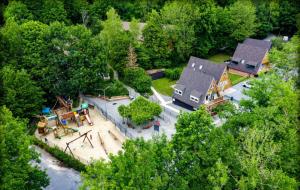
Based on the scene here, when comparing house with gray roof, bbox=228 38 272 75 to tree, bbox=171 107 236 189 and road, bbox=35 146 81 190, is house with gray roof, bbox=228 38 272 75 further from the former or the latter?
tree, bbox=171 107 236 189

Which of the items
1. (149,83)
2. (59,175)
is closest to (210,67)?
(149,83)

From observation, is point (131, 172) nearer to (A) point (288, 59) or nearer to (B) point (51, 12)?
(A) point (288, 59)

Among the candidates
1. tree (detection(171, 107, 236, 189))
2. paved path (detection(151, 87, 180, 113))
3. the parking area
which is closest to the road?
tree (detection(171, 107, 236, 189))

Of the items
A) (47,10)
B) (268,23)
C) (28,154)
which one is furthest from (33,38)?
(268,23)

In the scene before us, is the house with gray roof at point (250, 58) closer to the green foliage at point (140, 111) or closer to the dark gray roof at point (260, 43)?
the dark gray roof at point (260, 43)

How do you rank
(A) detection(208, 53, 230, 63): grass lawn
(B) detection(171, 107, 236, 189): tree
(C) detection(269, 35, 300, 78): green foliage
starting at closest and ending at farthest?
(B) detection(171, 107, 236, 189): tree → (C) detection(269, 35, 300, 78): green foliage → (A) detection(208, 53, 230, 63): grass lawn

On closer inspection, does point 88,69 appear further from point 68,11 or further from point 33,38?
point 68,11
